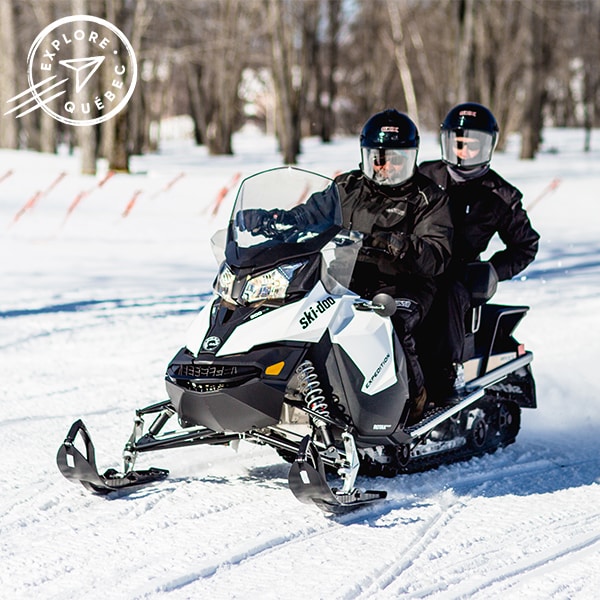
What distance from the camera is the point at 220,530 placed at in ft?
13.5

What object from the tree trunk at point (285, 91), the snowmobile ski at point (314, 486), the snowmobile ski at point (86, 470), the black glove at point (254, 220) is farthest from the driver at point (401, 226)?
the tree trunk at point (285, 91)

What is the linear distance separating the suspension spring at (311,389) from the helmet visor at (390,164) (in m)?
1.09

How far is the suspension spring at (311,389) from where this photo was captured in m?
4.34

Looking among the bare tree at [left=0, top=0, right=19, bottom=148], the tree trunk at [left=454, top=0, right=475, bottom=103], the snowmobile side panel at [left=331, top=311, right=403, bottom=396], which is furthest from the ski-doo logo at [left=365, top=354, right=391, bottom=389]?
the bare tree at [left=0, top=0, right=19, bottom=148]

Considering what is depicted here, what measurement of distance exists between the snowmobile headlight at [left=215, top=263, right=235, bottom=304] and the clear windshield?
44 millimetres

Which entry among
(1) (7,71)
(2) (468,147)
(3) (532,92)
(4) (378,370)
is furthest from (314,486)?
(3) (532,92)

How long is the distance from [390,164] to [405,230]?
32 cm

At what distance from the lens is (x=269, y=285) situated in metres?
4.31

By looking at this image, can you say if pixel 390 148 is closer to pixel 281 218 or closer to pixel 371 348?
pixel 281 218

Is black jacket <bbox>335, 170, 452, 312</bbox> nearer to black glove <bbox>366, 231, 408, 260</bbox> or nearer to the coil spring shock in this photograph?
black glove <bbox>366, 231, 408, 260</bbox>

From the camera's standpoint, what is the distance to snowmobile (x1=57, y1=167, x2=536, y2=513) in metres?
4.21

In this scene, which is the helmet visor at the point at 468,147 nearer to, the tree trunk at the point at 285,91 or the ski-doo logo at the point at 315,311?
the ski-doo logo at the point at 315,311

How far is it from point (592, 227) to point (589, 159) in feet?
53.5

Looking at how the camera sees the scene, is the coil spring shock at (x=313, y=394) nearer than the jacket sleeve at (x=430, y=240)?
Yes
